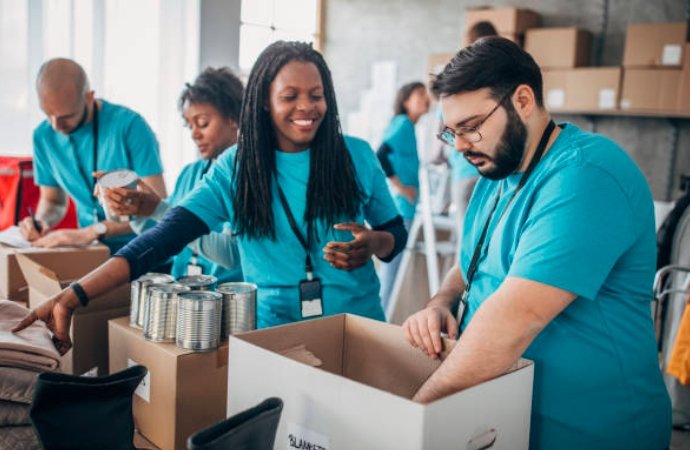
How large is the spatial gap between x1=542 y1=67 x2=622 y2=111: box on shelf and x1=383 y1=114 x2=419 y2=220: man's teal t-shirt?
1.24m

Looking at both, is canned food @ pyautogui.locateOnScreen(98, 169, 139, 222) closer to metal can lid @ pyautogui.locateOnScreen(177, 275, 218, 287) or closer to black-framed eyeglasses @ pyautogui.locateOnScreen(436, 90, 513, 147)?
metal can lid @ pyautogui.locateOnScreen(177, 275, 218, 287)

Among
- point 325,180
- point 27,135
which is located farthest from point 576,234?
point 27,135

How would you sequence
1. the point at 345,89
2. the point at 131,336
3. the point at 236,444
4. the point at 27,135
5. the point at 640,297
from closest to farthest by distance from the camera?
the point at 236,444, the point at 640,297, the point at 131,336, the point at 27,135, the point at 345,89

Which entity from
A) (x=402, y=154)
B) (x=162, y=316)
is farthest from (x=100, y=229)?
(x=402, y=154)

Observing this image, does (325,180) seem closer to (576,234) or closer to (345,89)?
(576,234)

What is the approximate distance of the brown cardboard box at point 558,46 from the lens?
510cm

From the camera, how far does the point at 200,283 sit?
4.27 ft

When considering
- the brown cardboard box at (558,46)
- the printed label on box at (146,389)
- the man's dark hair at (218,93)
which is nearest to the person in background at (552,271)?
the printed label on box at (146,389)

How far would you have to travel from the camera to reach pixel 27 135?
10.8 ft

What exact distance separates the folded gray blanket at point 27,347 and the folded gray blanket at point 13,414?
0.22 ft

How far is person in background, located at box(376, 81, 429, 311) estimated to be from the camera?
168 inches

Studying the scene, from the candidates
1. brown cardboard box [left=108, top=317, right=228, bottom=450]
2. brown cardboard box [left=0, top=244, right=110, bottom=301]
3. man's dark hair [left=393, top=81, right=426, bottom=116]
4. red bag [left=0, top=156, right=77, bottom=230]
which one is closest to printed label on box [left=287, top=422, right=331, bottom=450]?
brown cardboard box [left=108, top=317, right=228, bottom=450]

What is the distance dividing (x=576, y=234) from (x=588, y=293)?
0.08 metres

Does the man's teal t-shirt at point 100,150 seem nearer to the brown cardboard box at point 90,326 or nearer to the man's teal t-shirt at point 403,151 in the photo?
the brown cardboard box at point 90,326
